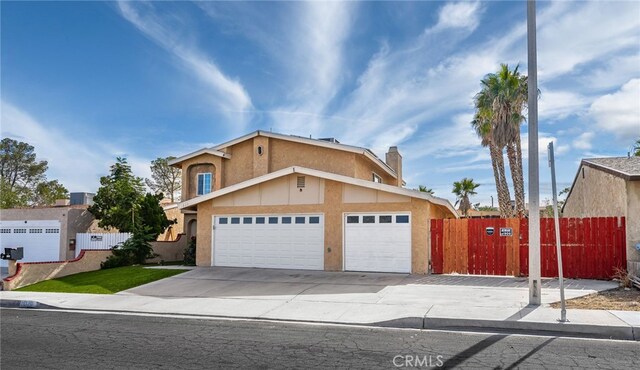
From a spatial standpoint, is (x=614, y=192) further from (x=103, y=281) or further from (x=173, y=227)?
(x=173, y=227)

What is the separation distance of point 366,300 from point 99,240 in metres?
18.1

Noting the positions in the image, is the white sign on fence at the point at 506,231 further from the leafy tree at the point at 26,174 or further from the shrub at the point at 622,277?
the leafy tree at the point at 26,174

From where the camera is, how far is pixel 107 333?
8.68 metres

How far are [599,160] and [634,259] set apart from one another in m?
5.40

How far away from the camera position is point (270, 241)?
18391 mm

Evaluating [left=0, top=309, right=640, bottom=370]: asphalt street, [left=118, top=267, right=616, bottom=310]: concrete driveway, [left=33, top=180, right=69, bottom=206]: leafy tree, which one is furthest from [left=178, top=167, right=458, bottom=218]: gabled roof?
[left=33, top=180, right=69, bottom=206]: leafy tree

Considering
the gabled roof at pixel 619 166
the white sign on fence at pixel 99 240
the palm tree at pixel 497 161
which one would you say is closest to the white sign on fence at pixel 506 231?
the gabled roof at pixel 619 166

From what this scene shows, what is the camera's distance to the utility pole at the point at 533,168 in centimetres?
1020

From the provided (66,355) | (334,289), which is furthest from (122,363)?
(334,289)

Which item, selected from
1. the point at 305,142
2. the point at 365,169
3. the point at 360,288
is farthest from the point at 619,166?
the point at 305,142

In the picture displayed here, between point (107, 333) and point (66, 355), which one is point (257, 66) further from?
point (66, 355)

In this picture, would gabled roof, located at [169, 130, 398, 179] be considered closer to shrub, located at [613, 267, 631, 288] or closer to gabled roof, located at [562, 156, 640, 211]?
gabled roof, located at [562, 156, 640, 211]

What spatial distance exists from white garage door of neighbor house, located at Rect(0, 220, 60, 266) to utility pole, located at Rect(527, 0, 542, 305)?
23.9 metres

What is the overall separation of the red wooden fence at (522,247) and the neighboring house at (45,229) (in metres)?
19.6
